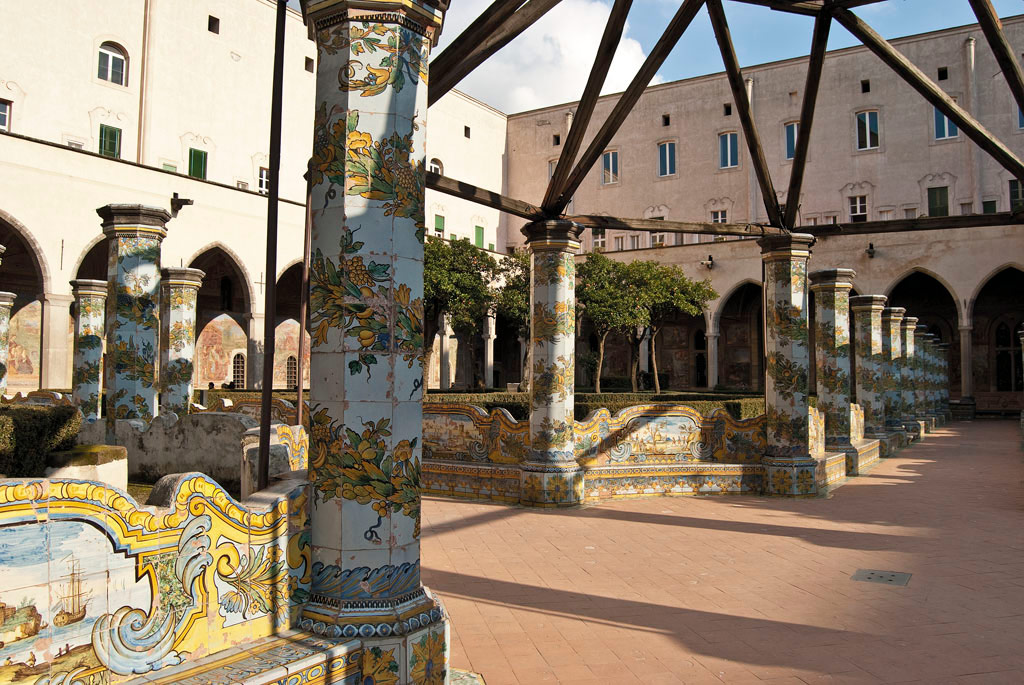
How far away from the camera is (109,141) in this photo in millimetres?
26062

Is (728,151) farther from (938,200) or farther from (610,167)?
(938,200)

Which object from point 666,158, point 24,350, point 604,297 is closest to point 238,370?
point 24,350

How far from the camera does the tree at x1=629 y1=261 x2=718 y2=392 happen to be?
28.3 metres

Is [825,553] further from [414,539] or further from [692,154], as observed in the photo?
[692,154]

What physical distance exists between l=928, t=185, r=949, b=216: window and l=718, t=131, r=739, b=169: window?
8.70 meters

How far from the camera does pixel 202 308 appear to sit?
2752 cm

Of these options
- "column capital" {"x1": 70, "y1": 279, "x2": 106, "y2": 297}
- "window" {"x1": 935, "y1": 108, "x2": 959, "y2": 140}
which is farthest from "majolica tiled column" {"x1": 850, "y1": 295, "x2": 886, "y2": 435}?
"window" {"x1": 935, "y1": 108, "x2": 959, "y2": 140}

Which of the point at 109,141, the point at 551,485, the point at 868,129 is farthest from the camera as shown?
the point at 868,129

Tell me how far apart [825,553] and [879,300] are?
11448mm

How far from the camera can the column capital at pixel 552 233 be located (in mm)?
9531

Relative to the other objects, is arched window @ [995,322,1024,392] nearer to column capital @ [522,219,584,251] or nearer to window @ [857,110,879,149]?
window @ [857,110,879,149]

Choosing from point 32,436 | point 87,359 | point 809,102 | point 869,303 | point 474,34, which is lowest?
point 32,436

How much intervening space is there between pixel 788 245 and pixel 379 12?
7.92 meters

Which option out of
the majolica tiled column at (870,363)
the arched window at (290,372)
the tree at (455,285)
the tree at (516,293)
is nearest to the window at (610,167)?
the tree at (516,293)
